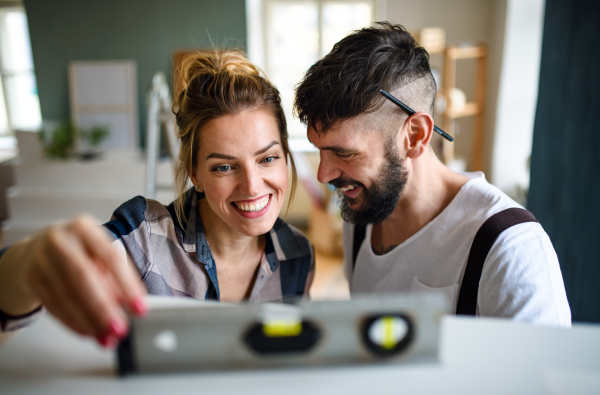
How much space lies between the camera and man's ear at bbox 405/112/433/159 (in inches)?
46.6

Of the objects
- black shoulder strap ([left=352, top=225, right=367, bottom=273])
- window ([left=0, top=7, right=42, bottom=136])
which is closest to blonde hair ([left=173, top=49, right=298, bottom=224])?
black shoulder strap ([left=352, top=225, right=367, bottom=273])

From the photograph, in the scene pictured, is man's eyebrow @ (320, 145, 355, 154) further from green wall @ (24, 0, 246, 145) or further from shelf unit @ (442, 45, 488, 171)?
green wall @ (24, 0, 246, 145)

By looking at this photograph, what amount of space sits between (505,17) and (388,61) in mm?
2799

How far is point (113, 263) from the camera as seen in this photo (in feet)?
1.20

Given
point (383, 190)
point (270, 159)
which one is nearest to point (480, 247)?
point (383, 190)

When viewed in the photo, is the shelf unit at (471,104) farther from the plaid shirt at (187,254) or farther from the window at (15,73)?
the window at (15,73)

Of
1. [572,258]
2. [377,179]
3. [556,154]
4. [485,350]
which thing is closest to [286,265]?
[377,179]

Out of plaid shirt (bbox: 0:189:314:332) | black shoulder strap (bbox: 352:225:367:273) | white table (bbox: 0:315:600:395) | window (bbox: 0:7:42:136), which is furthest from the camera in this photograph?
window (bbox: 0:7:42:136)

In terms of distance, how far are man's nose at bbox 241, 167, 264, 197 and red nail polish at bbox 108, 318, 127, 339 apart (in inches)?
28.6

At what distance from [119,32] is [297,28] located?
1.79m

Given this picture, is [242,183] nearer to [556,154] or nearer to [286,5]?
[556,154]

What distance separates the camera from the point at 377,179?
3.93 feet

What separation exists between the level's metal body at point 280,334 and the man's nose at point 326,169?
856 millimetres

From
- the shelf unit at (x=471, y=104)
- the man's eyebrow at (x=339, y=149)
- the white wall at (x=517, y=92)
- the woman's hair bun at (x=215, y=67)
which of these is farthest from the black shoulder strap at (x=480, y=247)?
the white wall at (x=517, y=92)
